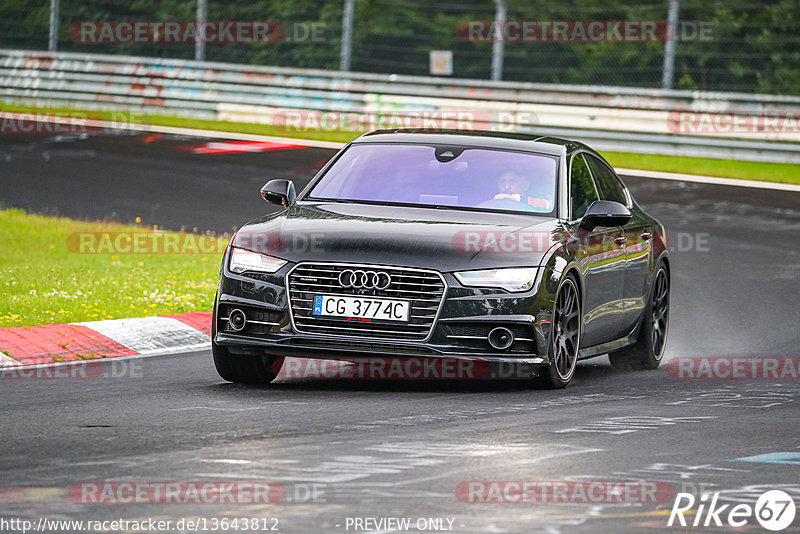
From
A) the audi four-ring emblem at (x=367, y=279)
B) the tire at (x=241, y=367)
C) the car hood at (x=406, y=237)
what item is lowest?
the tire at (x=241, y=367)

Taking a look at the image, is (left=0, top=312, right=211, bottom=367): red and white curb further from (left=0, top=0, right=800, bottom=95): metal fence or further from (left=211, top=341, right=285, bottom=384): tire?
(left=0, top=0, right=800, bottom=95): metal fence

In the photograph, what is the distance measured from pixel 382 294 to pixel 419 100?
17.4 metres

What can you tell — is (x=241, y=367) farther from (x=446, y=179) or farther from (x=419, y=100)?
(x=419, y=100)

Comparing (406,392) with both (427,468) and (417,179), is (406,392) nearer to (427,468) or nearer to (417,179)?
(417,179)

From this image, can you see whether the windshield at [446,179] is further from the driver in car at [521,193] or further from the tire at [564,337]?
the tire at [564,337]

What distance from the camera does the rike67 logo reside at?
18.2 ft

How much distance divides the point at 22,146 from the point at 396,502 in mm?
20658

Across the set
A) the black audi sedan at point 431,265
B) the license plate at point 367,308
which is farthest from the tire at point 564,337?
the license plate at point 367,308

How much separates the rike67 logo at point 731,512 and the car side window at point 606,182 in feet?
16.2

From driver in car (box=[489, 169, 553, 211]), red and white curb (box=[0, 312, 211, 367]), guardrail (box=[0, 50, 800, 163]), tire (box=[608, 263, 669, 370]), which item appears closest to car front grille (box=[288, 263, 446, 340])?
driver in car (box=[489, 169, 553, 211])

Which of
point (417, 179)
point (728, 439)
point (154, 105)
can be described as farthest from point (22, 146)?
point (728, 439)

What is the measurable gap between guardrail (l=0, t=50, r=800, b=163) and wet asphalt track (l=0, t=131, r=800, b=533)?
10.8m

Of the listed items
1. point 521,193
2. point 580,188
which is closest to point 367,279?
point 521,193

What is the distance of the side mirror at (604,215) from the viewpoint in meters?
9.65
